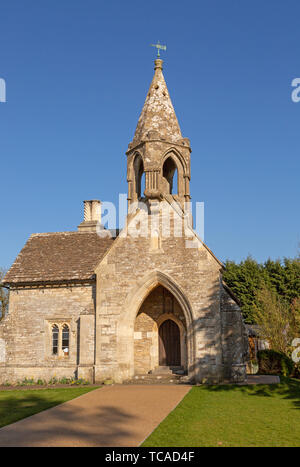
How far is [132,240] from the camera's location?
69.4 ft

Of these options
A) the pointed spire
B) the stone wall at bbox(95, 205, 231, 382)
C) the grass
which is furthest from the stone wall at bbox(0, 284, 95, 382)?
the pointed spire

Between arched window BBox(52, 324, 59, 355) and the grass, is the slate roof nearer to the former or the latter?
arched window BBox(52, 324, 59, 355)

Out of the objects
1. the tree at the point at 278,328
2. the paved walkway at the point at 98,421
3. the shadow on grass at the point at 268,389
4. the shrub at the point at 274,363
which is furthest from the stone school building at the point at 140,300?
the tree at the point at 278,328

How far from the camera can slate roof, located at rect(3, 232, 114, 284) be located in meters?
22.8

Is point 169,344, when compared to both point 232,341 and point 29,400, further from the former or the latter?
point 29,400

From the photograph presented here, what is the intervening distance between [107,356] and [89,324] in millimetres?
1762

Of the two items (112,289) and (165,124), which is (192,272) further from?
(165,124)

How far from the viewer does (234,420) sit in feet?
37.5

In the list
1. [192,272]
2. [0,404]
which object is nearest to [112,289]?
[192,272]

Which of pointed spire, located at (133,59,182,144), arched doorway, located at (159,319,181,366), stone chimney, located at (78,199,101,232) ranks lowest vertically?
arched doorway, located at (159,319,181,366)

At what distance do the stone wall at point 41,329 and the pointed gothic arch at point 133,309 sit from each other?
72.9 inches

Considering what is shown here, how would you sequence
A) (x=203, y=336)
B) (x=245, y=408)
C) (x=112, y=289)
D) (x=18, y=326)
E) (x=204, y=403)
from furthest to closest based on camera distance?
1. (x=18, y=326)
2. (x=112, y=289)
3. (x=203, y=336)
4. (x=204, y=403)
5. (x=245, y=408)

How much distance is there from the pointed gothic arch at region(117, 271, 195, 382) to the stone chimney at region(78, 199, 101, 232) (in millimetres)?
8692

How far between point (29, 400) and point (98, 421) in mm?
5270
